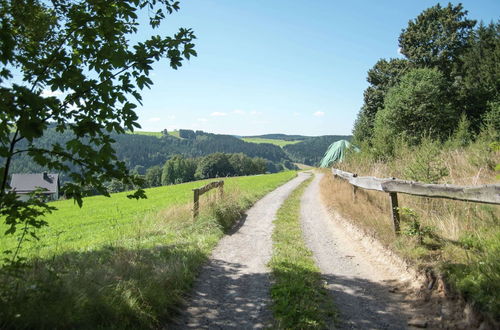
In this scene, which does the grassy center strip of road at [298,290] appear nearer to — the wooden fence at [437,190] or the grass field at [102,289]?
the grass field at [102,289]

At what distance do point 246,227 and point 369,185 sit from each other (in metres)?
4.08

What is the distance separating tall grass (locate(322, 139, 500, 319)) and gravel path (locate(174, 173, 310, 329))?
238 cm

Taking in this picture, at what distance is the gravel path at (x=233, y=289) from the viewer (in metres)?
3.85

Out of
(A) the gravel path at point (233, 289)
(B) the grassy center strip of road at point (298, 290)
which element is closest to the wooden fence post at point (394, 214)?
(B) the grassy center strip of road at point (298, 290)

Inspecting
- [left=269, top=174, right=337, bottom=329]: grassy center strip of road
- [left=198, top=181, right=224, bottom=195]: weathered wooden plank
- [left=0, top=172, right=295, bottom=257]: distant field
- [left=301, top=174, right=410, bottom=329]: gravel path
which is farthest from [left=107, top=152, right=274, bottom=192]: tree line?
[left=269, top=174, right=337, bottom=329]: grassy center strip of road

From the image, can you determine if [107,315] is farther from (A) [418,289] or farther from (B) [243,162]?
(B) [243,162]

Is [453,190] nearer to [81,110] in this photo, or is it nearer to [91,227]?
[81,110]

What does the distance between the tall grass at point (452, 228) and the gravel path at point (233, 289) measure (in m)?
2.38

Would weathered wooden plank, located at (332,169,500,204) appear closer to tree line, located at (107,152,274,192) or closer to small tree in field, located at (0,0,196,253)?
small tree in field, located at (0,0,196,253)

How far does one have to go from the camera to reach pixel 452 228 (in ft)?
17.3

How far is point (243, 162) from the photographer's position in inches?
4636

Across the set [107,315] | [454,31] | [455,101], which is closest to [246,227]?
[107,315]

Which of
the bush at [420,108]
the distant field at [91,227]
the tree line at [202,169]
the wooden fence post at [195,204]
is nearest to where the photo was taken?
the distant field at [91,227]

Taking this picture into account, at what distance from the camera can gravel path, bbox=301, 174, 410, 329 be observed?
3.81m
